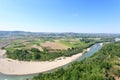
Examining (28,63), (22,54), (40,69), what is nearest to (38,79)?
(40,69)

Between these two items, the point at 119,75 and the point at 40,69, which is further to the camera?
the point at 40,69

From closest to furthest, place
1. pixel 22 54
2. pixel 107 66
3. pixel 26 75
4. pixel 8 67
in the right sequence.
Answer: pixel 107 66 < pixel 26 75 < pixel 8 67 < pixel 22 54

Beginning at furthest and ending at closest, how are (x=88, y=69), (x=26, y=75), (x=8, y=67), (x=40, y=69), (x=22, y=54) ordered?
(x=22, y=54) < (x=8, y=67) < (x=40, y=69) < (x=26, y=75) < (x=88, y=69)

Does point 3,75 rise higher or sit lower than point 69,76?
lower

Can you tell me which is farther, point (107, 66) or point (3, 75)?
point (3, 75)

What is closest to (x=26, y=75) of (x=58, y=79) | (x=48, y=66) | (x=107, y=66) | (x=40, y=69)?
(x=40, y=69)

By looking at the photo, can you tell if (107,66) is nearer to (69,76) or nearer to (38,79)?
(69,76)

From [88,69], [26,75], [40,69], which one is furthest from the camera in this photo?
[40,69]

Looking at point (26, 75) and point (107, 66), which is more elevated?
point (107, 66)

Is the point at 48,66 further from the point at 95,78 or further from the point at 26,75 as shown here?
the point at 95,78
